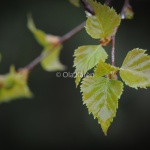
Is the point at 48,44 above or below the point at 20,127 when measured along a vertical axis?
below

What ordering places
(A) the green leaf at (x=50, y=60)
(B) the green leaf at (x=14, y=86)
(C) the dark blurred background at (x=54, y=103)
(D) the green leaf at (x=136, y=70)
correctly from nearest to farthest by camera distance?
(D) the green leaf at (x=136, y=70) → (B) the green leaf at (x=14, y=86) → (A) the green leaf at (x=50, y=60) → (C) the dark blurred background at (x=54, y=103)

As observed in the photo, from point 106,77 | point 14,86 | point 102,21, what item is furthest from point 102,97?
point 14,86

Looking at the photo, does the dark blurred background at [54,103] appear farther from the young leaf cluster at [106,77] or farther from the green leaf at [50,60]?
the young leaf cluster at [106,77]

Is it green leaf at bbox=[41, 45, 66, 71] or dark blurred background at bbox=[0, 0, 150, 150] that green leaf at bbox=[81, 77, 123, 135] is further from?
dark blurred background at bbox=[0, 0, 150, 150]

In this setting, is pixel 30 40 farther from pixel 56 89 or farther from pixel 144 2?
pixel 144 2

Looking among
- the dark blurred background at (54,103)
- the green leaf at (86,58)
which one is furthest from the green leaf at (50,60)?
the dark blurred background at (54,103)

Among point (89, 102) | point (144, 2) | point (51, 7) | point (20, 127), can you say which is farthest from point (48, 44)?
point (20, 127)

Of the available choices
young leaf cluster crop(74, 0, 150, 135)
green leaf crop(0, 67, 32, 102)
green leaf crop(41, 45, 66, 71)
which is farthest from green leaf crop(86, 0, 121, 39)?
green leaf crop(41, 45, 66, 71)
